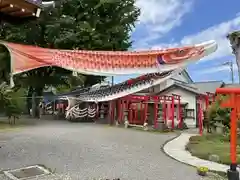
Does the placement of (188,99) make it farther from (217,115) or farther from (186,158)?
(186,158)

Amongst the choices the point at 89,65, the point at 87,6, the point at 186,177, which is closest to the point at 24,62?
the point at 89,65

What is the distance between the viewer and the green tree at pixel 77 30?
19.5 metres

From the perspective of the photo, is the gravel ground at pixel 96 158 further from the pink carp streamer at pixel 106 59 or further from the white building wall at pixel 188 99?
the white building wall at pixel 188 99

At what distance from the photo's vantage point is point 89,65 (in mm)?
7141

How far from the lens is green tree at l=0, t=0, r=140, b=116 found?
19547 mm

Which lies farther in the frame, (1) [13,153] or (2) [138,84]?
(2) [138,84]

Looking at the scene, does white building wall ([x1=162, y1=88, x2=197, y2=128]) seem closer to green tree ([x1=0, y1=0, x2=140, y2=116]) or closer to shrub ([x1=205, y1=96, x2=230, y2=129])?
green tree ([x1=0, y1=0, x2=140, y2=116])

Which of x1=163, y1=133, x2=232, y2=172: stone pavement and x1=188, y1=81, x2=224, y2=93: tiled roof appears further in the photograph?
x1=188, y1=81, x2=224, y2=93: tiled roof

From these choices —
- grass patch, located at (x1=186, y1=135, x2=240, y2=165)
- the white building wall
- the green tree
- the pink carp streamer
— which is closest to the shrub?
grass patch, located at (x1=186, y1=135, x2=240, y2=165)

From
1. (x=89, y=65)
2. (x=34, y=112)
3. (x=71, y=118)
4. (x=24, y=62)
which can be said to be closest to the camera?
(x=24, y=62)

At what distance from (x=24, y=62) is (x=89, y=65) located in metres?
1.46

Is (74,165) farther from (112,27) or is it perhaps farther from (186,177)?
(112,27)

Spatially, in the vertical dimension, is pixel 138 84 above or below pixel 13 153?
above

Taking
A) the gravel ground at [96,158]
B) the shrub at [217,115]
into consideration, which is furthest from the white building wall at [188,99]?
the gravel ground at [96,158]
